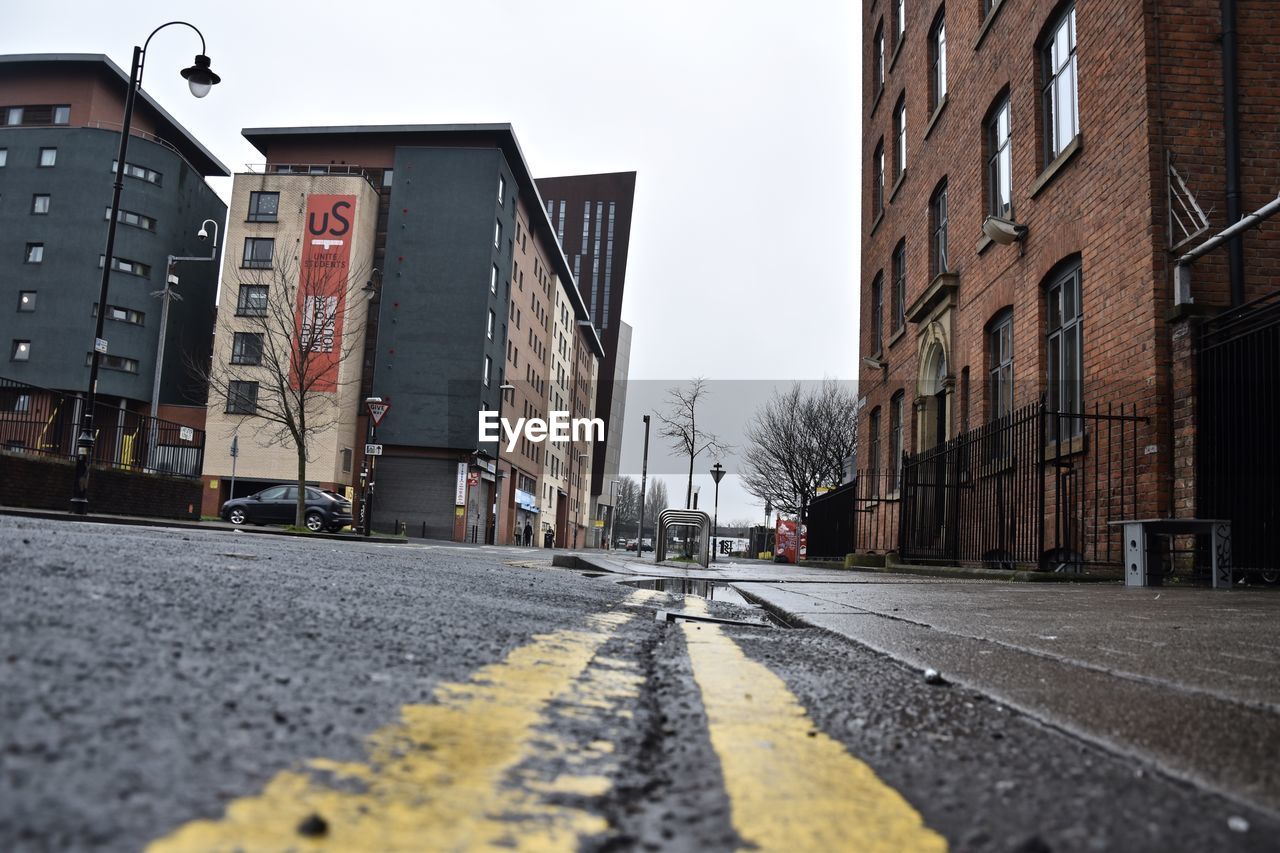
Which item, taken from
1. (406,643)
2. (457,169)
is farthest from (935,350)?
(457,169)

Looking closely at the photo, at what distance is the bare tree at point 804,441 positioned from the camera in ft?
149

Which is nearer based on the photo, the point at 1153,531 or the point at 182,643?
the point at 182,643

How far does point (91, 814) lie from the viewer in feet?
2.72

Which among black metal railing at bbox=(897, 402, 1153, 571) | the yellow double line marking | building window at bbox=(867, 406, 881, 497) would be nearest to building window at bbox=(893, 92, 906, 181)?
building window at bbox=(867, 406, 881, 497)

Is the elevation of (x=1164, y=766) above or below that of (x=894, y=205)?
below

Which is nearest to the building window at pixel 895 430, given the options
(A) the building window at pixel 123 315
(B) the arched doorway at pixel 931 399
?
(B) the arched doorway at pixel 931 399

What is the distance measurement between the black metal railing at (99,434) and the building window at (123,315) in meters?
25.5

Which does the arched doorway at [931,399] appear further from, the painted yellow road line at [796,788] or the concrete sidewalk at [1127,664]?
the painted yellow road line at [796,788]

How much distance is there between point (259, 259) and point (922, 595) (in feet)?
138

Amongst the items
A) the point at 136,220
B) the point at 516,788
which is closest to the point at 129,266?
the point at 136,220

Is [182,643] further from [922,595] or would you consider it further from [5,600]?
[922,595]

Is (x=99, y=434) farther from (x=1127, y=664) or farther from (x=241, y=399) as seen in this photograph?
(x=241, y=399)

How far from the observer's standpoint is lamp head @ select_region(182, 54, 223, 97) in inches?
672

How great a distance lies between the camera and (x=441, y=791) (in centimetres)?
107
